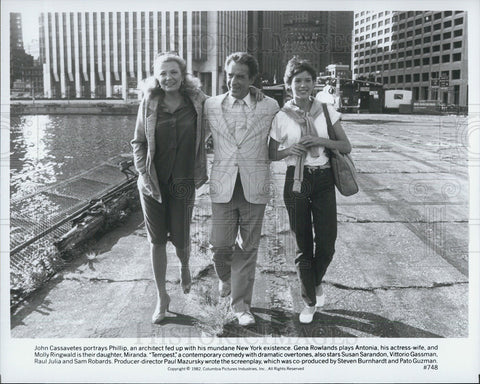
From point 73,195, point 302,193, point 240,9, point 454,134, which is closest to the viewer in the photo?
point 302,193

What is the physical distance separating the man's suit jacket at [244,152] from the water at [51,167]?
150 centimetres

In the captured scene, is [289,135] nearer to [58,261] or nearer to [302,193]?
[302,193]

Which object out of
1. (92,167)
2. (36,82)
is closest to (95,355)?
(36,82)

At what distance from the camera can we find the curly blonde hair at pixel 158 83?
9.81 feet

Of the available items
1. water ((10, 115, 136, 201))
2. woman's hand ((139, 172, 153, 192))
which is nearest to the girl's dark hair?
woman's hand ((139, 172, 153, 192))

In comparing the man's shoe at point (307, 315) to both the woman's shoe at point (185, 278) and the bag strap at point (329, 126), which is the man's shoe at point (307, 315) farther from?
the bag strap at point (329, 126)

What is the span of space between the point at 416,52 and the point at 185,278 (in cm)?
263

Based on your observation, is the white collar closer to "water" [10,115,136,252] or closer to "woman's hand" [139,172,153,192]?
"woman's hand" [139,172,153,192]

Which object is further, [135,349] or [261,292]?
[261,292]

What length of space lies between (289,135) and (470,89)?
1.40 m

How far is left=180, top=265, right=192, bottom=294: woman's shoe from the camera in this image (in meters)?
3.45

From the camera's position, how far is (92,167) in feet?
20.1

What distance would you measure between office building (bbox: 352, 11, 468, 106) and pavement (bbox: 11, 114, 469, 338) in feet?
0.95

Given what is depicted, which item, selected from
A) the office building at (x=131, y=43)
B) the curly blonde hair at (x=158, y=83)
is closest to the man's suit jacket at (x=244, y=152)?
the curly blonde hair at (x=158, y=83)
